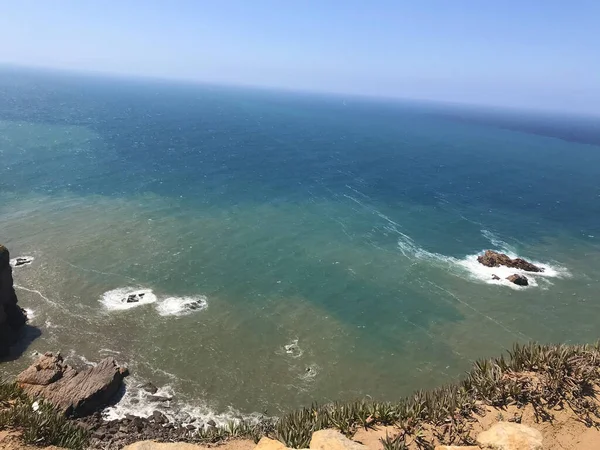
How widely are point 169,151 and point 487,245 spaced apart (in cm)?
7639

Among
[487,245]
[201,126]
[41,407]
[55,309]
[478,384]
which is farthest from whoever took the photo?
[201,126]

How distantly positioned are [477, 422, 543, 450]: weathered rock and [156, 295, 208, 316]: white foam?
30.6 m

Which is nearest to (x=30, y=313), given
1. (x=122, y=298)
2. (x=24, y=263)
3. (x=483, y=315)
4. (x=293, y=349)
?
(x=122, y=298)

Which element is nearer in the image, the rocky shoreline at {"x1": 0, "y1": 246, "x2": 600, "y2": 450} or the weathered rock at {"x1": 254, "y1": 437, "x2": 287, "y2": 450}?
A: the weathered rock at {"x1": 254, "y1": 437, "x2": 287, "y2": 450}

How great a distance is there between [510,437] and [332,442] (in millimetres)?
6484

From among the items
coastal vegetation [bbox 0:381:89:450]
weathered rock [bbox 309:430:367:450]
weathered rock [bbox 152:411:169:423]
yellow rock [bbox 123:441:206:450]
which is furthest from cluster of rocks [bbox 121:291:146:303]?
weathered rock [bbox 309:430:367:450]

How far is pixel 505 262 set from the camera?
5222cm

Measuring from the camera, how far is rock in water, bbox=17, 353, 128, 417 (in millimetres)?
26359

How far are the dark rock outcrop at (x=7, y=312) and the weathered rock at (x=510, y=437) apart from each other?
35.8 metres

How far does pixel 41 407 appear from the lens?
1914 centimetres

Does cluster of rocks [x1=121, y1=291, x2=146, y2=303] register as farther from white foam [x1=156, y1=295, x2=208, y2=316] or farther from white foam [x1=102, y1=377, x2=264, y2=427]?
white foam [x1=102, y1=377, x2=264, y2=427]

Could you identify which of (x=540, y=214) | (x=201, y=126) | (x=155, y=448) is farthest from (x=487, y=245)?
(x=201, y=126)

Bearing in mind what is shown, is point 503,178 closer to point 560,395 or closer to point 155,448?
point 560,395

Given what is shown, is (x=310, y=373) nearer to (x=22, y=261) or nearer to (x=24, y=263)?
(x=24, y=263)
